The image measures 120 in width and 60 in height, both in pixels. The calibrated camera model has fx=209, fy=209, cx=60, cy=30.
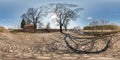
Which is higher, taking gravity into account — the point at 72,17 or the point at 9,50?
A: the point at 72,17

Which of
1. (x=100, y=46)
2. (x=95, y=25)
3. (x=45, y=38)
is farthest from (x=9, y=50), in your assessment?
(x=95, y=25)

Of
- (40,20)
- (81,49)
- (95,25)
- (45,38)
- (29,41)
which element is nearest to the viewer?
(81,49)

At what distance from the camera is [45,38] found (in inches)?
446

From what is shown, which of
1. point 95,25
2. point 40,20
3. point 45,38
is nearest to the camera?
point 45,38

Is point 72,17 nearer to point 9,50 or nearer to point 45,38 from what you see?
point 45,38

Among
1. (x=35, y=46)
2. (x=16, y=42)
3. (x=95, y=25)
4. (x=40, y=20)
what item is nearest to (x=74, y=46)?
(x=35, y=46)

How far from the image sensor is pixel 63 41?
11.0 meters

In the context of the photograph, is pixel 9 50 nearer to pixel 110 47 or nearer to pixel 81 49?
pixel 81 49

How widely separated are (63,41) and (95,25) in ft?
42.5

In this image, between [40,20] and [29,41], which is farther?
[40,20]

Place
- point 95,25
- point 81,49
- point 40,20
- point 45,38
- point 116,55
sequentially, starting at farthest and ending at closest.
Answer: point 40,20, point 95,25, point 45,38, point 81,49, point 116,55

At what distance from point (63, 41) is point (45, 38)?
1036 mm

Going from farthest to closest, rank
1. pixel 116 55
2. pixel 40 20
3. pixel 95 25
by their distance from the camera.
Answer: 1. pixel 40 20
2. pixel 95 25
3. pixel 116 55

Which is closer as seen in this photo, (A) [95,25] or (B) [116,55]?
(B) [116,55]
